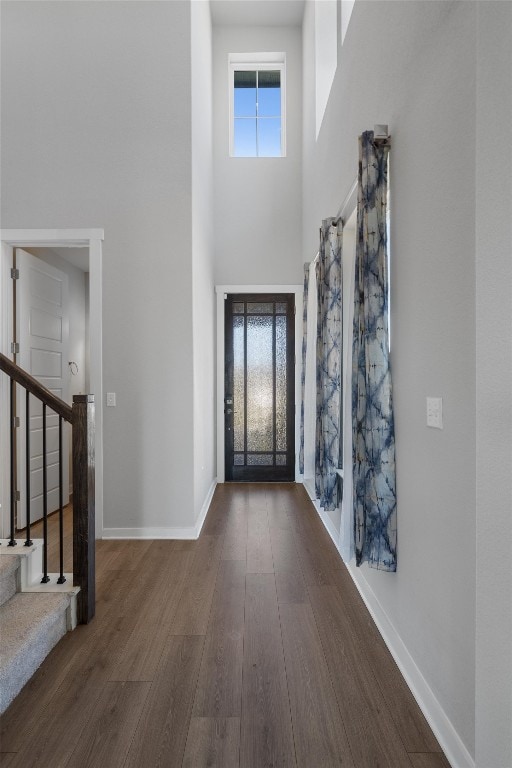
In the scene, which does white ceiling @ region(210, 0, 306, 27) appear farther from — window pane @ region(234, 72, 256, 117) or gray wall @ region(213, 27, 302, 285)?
window pane @ region(234, 72, 256, 117)

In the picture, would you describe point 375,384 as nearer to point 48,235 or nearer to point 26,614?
point 26,614

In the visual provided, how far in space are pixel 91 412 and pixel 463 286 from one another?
1893mm

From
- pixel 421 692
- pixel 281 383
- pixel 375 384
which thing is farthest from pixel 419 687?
pixel 281 383

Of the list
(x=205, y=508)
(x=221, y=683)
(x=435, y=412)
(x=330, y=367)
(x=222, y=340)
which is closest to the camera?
(x=435, y=412)

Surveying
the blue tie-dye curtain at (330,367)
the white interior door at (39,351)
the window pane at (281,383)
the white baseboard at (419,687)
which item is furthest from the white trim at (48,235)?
the white baseboard at (419,687)

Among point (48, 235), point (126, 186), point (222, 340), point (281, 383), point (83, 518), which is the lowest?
point (83, 518)

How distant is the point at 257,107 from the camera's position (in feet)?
19.0

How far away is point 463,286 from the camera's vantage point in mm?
1440

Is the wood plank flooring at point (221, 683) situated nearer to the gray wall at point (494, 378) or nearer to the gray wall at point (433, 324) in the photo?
the gray wall at point (433, 324)

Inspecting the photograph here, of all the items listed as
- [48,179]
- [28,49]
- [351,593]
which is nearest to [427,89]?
[351,593]

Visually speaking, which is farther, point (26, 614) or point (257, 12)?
point (257, 12)

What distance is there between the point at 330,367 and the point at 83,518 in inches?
74.2

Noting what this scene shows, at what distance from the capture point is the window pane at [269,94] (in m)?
5.77

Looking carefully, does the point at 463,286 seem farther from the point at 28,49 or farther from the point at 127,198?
the point at 28,49
